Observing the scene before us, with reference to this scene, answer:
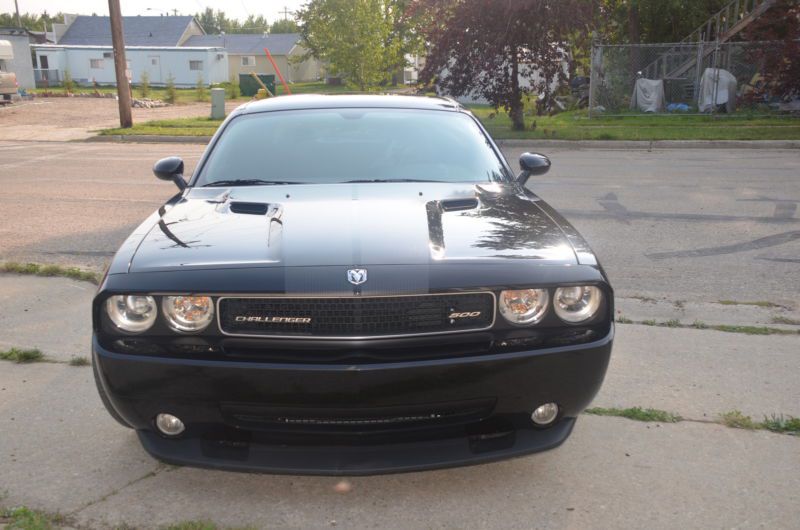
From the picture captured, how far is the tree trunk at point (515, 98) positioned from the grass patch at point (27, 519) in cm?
1638

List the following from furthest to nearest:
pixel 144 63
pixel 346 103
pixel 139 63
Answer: pixel 144 63 < pixel 139 63 < pixel 346 103

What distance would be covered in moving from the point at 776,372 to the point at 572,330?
6.34 feet

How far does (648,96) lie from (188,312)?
76.8ft

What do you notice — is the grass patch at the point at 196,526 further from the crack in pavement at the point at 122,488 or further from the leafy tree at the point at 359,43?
the leafy tree at the point at 359,43

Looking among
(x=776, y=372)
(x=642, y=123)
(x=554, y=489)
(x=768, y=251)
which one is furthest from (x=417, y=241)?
(x=642, y=123)

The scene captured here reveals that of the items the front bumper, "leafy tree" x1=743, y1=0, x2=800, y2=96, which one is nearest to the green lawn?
"leafy tree" x1=743, y1=0, x2=800, y2=96

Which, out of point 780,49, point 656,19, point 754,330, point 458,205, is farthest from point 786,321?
point 656,19

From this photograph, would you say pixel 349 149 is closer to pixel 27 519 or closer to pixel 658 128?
pixel 27 519

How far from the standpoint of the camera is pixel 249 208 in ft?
11.6

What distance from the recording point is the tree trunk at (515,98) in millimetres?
17812

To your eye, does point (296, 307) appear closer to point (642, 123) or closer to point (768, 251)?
point (768, 251)

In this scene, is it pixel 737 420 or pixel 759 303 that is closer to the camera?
pixel 737 420

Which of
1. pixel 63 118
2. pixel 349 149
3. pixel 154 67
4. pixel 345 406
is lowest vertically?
pixel 63 118

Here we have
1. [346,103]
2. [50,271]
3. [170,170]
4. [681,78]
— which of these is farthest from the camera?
[681,78]
